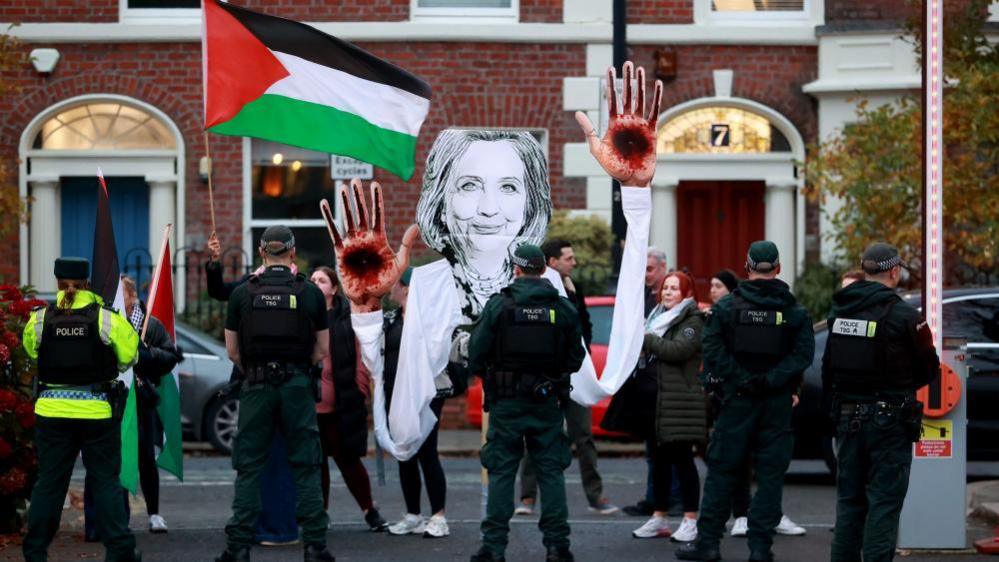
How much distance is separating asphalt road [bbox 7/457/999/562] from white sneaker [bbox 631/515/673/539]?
7cm

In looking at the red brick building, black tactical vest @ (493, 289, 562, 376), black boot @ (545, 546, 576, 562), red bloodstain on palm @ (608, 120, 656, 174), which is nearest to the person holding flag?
black tactical vest @ (493, 289, 562, 376)

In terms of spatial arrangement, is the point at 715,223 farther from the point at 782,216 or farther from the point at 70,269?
the point at 70,269

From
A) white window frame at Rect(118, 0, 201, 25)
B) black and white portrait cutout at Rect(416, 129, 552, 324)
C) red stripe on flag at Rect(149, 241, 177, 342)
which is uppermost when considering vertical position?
white window frame at Rect(118, 0, 201, 25)

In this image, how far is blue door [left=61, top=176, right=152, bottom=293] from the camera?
65.3ft

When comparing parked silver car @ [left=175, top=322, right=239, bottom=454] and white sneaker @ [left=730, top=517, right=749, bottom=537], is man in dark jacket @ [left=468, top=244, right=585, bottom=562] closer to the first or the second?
white sneaker @ [left=730, top=517, right=749, bottom=537]

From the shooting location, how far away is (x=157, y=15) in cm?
1973

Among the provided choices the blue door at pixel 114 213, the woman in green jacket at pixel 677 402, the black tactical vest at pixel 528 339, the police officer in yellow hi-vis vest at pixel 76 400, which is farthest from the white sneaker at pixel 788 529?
the blue door at pixel 114 213

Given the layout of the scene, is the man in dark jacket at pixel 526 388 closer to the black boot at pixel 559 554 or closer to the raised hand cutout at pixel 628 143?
the black boot at pixel 559 554

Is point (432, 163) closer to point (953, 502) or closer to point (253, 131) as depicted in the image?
point (253, 131)

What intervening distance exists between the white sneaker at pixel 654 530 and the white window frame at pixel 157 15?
437 inches

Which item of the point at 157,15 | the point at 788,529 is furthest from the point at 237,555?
the point at 157,15

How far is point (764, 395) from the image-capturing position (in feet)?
30.6

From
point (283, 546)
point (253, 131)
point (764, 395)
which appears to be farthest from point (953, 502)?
point (253, 131)

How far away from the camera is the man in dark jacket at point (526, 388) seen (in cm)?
915
